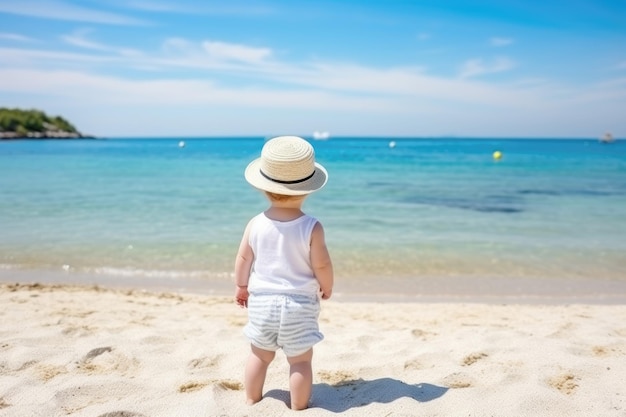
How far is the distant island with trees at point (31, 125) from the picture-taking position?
76.6 m

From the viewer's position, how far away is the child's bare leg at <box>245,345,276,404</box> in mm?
2826

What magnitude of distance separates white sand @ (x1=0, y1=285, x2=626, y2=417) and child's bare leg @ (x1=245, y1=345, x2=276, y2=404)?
79mm

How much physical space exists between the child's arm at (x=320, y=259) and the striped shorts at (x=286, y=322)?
0.36ft

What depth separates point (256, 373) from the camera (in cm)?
283

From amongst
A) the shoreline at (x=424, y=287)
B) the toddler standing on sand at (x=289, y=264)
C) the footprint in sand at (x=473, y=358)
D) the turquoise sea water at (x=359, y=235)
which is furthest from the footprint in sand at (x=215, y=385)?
the turquoise sea water at (x=359, y=235)

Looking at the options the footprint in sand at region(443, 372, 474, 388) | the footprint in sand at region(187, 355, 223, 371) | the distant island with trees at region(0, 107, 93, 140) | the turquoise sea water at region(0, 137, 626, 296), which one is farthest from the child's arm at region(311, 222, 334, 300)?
the distant island with trees at region(0, 107, 93, 140)

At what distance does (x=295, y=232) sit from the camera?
8.90ft

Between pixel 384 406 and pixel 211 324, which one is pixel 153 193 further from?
pixel 384 406

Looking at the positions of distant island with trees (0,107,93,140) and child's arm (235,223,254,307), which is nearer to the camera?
child's arm (235,223,254,307)

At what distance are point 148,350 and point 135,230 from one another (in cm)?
614

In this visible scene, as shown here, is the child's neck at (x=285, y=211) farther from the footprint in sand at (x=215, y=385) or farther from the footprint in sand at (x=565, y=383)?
the footprint in sand at (x=565, y=383)

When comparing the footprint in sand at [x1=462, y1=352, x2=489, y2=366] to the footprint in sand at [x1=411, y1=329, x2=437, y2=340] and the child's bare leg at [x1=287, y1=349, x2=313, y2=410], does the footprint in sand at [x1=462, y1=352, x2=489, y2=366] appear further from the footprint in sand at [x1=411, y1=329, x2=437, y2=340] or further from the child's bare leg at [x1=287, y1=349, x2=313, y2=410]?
the child's bare leg at [x1=287, y1=349, x2=313, y2=410]

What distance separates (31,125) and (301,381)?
91451 mm

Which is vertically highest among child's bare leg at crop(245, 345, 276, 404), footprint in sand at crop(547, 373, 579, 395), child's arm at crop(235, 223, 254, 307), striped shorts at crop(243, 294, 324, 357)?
child's arm at crop(235, 223, 254, 307)
